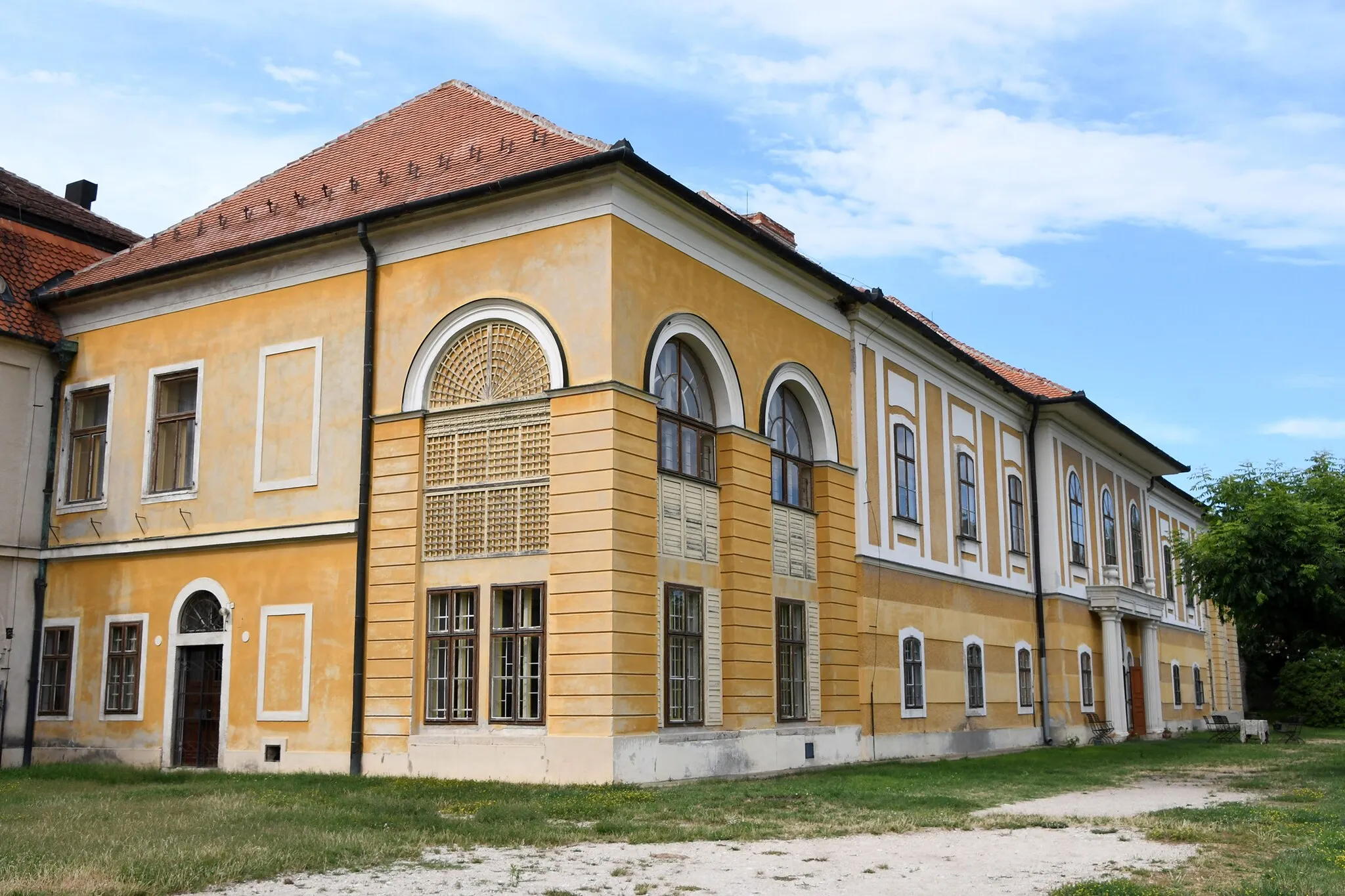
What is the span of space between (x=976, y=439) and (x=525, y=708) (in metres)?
15.6

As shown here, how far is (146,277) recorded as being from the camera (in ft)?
69.5

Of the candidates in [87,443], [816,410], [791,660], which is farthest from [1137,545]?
[87,443]

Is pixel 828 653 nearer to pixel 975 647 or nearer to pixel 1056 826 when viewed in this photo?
pixel 975 647

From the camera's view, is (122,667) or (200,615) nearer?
(200,615)

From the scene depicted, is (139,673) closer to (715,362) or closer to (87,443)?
(87,443)

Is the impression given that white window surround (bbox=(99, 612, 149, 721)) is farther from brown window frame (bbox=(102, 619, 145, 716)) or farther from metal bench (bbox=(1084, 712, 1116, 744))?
metal bench (bbox=(1084, 712, 1116, 744))

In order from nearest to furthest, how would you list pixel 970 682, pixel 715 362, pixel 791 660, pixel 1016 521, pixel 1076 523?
1. pixel 715 362
2. pixel 791 660
3. pixel 970 682
4. pixel 1016 521
5. pixel 1076 523

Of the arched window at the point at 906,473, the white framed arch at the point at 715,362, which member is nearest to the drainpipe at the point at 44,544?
the white framed arch at the point at 715,362

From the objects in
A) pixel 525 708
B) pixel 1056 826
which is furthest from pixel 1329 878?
pixel 525 708

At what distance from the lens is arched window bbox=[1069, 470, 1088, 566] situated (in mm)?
33188

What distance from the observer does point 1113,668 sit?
33.3 meters

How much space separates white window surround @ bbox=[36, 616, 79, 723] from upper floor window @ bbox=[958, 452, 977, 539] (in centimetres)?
1706

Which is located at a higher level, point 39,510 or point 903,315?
point 903,315

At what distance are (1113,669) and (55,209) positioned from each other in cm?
2655
